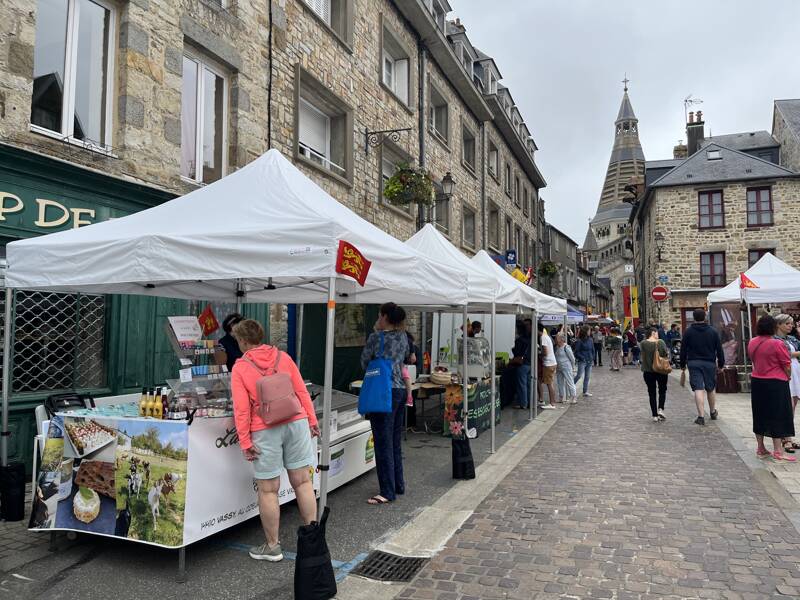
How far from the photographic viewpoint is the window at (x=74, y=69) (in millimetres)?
6184

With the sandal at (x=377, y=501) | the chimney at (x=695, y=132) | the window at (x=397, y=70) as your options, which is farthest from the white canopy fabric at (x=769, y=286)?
the chimney at (x=695, y=132)

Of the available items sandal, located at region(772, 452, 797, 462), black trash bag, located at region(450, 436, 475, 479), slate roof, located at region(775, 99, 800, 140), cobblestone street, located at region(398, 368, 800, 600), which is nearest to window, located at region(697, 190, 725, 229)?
slate roof, located at region(775, 99, 800, 140)

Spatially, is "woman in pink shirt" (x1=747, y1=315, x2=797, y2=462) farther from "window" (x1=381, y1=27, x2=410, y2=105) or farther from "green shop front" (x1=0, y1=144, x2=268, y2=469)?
"window" (x1=381, y1=27, x2=410, y2=105)

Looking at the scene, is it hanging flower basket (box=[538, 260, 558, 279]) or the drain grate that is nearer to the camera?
the drain grate

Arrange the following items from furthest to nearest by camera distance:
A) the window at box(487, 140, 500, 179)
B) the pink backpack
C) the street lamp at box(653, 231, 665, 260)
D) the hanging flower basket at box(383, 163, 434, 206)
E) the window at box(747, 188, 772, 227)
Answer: the street lamp at box(653, 231, 665, 260) < the window at box(747, 188, 772, 227) < the window at box(487, 140, 500, 179) < the hanging flower basket at box(383, 163, 434, 206) < the pink backpack

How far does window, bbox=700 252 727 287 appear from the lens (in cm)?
2914

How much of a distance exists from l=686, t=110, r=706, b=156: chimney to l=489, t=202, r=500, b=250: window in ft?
72.5

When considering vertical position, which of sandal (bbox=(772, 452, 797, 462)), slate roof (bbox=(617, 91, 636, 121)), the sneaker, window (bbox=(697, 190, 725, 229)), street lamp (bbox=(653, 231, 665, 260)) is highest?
slate roof (bbox=(617, 91, 636, 121))

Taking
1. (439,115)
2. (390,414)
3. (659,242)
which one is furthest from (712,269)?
(390,414)

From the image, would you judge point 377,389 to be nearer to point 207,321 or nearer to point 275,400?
point 275,400

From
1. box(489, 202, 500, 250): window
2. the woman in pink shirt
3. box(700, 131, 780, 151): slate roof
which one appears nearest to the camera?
the woman in pink shirt

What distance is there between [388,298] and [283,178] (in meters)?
2.52

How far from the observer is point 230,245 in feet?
13.5

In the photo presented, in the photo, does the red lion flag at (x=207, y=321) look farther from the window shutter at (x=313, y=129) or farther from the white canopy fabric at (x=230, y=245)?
the window shutter at (x=313, y=129)
